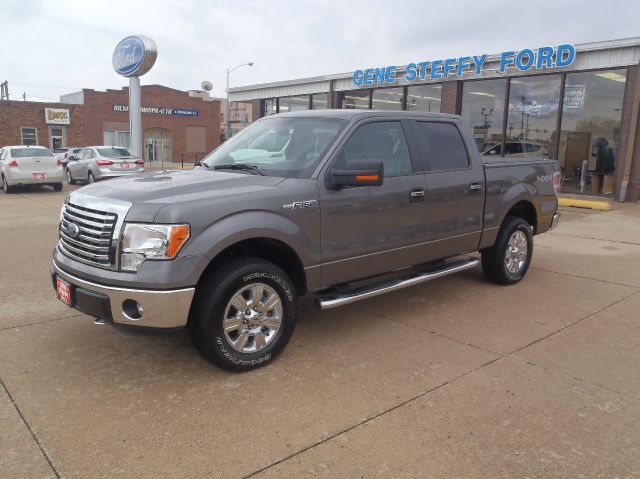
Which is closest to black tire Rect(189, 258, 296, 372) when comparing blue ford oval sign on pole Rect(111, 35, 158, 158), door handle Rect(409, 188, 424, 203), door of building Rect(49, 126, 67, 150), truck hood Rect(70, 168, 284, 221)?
truck hood Rect(70, 168, 284, 221)

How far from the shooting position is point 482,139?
19.2 meters

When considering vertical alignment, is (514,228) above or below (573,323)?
above

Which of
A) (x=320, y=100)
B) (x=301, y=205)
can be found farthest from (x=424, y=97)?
(x=301, y=205)

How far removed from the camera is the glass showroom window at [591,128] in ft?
52.7

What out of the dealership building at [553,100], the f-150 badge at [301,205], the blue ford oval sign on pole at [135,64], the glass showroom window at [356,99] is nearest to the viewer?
the f-150 badge at [301,205]

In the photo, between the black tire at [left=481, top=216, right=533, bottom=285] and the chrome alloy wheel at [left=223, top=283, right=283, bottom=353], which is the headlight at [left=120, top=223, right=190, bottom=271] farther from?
the black tire at [left=481, top=216, right=533, bottom=285]

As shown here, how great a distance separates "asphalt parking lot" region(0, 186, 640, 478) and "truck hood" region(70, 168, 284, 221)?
0.85 metres

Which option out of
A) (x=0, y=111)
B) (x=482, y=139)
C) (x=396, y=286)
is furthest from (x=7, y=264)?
(x=0, y=111)

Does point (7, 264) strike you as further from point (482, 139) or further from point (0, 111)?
point (0, 111)

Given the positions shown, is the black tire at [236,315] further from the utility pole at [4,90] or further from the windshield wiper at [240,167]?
the utility pole at [4,90]

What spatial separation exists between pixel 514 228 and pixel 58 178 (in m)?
15.3

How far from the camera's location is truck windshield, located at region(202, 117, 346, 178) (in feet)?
14.4

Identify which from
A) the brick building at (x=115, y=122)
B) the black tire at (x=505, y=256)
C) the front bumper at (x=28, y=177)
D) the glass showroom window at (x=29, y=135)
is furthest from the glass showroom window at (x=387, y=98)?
the glass showroom window at (x=29, y=135)

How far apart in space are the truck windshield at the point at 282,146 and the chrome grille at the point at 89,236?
1.31 m
